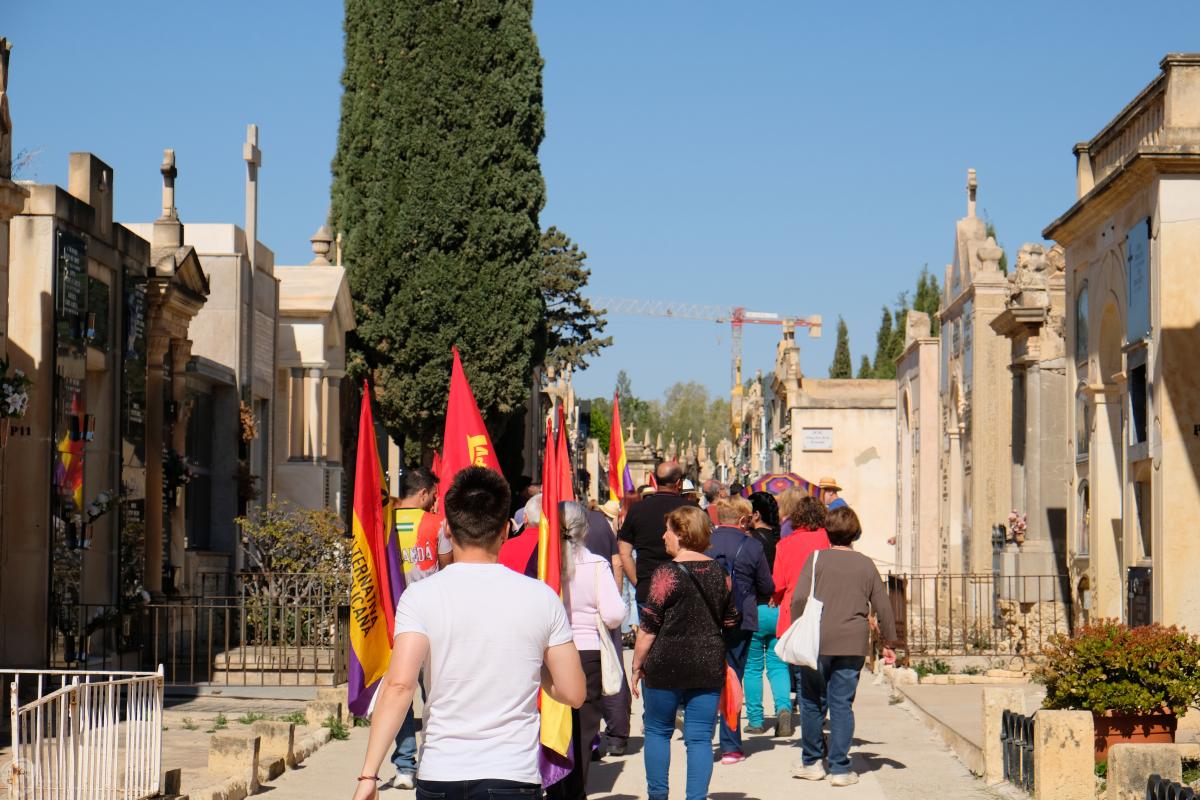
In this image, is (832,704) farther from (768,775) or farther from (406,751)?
(406,751)

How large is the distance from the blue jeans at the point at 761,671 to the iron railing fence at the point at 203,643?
4.45m

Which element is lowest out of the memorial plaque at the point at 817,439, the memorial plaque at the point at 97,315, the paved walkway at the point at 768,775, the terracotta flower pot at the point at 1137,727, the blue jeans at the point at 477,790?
the paved walkway at the point at 768,775

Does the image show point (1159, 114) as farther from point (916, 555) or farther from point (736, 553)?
point (916, 555)

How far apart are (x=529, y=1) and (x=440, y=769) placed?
2730 cm

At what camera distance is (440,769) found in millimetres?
5598

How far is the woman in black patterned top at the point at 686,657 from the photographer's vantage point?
9852mm

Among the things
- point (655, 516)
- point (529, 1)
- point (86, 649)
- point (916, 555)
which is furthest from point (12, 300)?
point (916, 555)

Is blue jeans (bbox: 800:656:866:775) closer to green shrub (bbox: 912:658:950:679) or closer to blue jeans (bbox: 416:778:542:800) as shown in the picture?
blue jeans (bbox: 416:778:542:800)

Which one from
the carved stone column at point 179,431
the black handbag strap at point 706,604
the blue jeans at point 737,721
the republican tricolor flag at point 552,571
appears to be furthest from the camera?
the carved stone column at point 179,431

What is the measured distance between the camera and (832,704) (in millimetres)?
11625

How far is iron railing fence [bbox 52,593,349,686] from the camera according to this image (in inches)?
644

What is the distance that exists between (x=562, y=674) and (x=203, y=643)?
1531 cm

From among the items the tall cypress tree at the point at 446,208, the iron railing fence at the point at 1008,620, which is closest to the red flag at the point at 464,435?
the iron railing fence at the point at 1008,620

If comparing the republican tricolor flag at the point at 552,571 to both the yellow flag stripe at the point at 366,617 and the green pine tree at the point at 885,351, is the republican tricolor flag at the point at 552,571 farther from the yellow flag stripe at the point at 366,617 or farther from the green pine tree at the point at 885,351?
the green pine tree at the point at 885,351
